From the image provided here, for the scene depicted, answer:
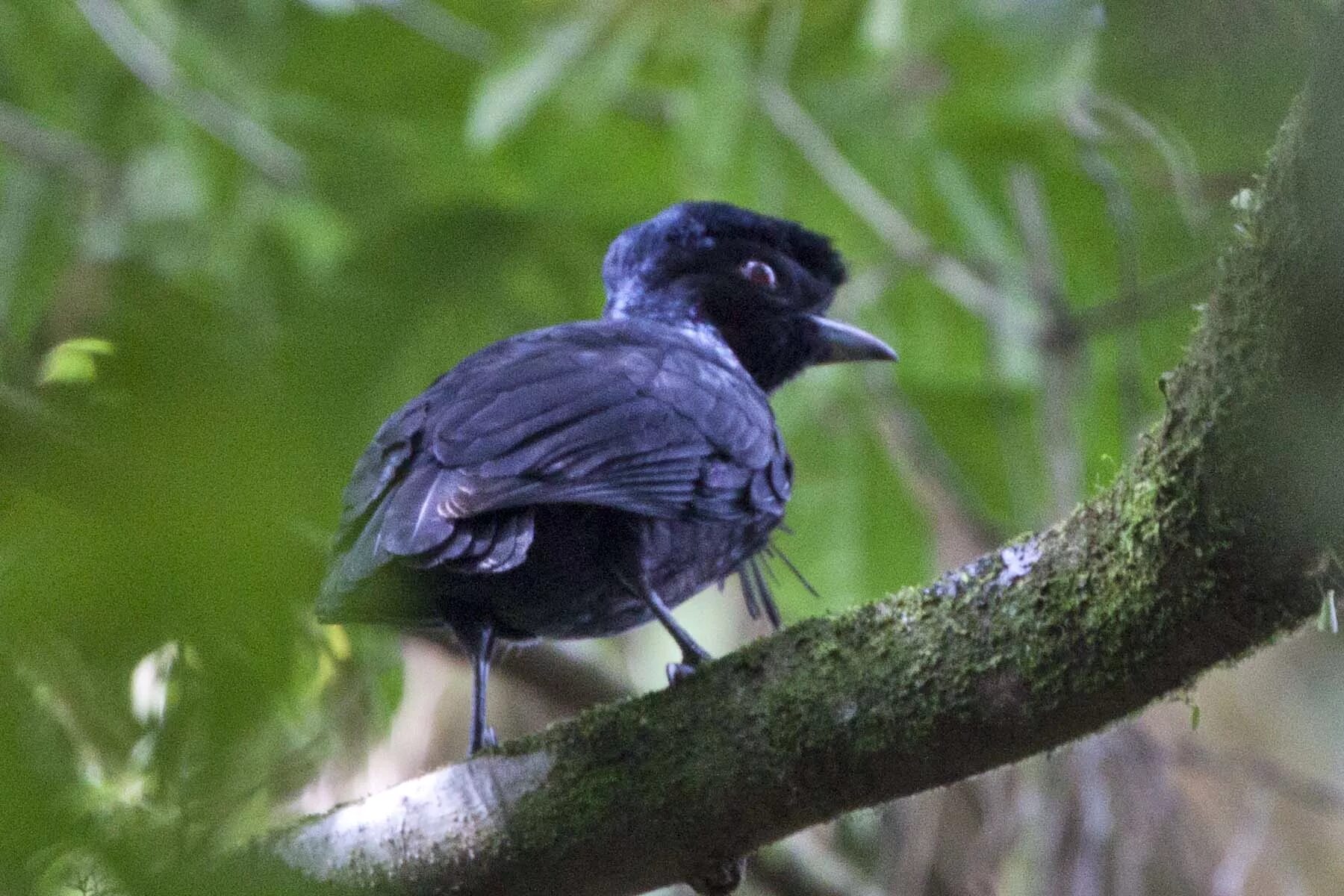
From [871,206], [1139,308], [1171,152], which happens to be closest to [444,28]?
[871,206]

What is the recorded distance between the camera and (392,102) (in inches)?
256

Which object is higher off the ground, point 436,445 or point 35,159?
point 35,159

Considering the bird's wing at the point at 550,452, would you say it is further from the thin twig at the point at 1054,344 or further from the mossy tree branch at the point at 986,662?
the thin twig at the point at 1054,344

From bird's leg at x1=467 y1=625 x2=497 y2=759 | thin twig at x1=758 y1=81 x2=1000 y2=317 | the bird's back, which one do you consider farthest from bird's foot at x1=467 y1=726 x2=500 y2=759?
thin twig at x1=758 y1=81 x2=1000 y2=317

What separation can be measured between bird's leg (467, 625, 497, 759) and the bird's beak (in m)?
1.38

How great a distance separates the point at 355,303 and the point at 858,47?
4.31m

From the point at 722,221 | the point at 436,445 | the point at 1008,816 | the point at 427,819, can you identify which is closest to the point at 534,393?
the point at 436,445

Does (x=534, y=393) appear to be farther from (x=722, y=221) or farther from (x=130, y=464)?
(x=130, y=464)

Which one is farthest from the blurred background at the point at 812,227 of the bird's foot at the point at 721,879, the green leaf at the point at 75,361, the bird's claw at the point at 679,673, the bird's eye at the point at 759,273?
the green leaf at the point at 75,361

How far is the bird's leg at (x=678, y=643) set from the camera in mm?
2604

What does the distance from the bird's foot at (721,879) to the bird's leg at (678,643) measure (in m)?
0.31

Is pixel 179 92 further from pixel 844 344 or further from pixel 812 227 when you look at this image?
pixel 844 344

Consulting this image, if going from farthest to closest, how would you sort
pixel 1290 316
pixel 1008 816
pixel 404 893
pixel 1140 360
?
pixel 1140 360, pixel 1008 816, pixel 404 893, pixel 1290 316

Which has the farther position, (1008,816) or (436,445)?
(1008,816)
